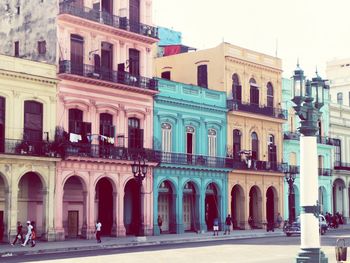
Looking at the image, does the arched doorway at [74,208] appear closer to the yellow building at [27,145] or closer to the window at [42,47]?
the yellow building at [27,145]

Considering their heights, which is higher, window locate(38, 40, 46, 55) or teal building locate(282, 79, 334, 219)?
window locate(38, 40, 46, 55)

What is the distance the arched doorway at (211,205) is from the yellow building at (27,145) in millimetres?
13908

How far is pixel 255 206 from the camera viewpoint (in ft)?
165

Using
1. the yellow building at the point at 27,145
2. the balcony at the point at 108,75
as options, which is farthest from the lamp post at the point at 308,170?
the balcony at the point at 108,75

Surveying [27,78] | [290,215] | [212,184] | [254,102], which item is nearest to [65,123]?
[27,78]

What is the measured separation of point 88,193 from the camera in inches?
1454

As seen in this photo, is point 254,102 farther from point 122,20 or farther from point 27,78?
point 27,78

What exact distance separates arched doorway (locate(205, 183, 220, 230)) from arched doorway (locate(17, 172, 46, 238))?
13.6 meters

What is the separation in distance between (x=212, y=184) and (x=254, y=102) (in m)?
7.81

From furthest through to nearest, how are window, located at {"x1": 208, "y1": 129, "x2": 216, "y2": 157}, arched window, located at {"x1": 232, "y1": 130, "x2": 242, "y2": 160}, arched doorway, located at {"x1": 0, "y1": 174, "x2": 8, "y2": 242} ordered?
arched window, located at {"x1": 232, "y1": 130, "x2": 242, "y2": 160}, window, located at {"x1": 208, "y1": 129, "x2": 216, "y2": 157}, arched doorway, located at {"x1": 0, "y1": 174, "x2": 8, "y2": 242}

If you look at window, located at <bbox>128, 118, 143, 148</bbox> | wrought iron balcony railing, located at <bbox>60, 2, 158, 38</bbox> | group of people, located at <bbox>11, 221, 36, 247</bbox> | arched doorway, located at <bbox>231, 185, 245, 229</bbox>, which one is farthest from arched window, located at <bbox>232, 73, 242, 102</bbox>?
group of people, located at <bbox>11, 221, 36, 247</bbox>

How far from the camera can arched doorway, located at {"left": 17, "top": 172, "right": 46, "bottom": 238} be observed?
3522 centimetres

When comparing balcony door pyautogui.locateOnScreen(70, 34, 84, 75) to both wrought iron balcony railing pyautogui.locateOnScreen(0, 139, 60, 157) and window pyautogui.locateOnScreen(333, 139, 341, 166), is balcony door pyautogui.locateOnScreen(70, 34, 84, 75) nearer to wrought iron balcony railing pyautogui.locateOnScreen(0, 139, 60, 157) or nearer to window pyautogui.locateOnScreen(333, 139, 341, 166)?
wrought iron balcony railing pyautogui.locateOnScreen(0, 139, 60, 157)

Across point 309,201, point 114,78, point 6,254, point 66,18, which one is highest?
point 66,18
